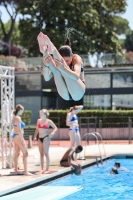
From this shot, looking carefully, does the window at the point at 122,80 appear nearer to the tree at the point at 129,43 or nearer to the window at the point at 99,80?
the window at the point at 99,80

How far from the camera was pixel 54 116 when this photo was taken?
2933cm

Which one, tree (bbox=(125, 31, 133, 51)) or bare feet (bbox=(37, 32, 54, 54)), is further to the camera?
tree (bbox=(125, 31, 133, 51))

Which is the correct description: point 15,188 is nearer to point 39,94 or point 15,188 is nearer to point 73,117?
point 73,117

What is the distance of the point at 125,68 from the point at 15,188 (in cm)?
2623

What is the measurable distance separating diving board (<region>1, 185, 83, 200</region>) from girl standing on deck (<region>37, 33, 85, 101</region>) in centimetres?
402

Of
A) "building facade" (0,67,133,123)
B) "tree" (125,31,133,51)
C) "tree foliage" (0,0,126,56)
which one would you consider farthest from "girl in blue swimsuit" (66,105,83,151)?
"tree" (125,31,133,51)

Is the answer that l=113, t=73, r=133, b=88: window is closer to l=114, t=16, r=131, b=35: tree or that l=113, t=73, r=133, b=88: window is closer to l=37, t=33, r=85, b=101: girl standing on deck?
l=37, t=33, r=85, b=101: girl standing on deck

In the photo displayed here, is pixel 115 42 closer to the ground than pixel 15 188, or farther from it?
farther from it

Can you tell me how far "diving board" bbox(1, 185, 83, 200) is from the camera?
1014 cm

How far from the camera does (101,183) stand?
13688 millimetres

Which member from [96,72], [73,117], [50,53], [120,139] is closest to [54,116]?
[120,139]

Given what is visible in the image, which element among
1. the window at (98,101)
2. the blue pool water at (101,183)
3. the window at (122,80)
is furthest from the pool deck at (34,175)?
the window at (122,80)

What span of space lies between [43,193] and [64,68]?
5209mm

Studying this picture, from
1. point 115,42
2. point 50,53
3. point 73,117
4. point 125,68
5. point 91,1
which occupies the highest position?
point 91,1
